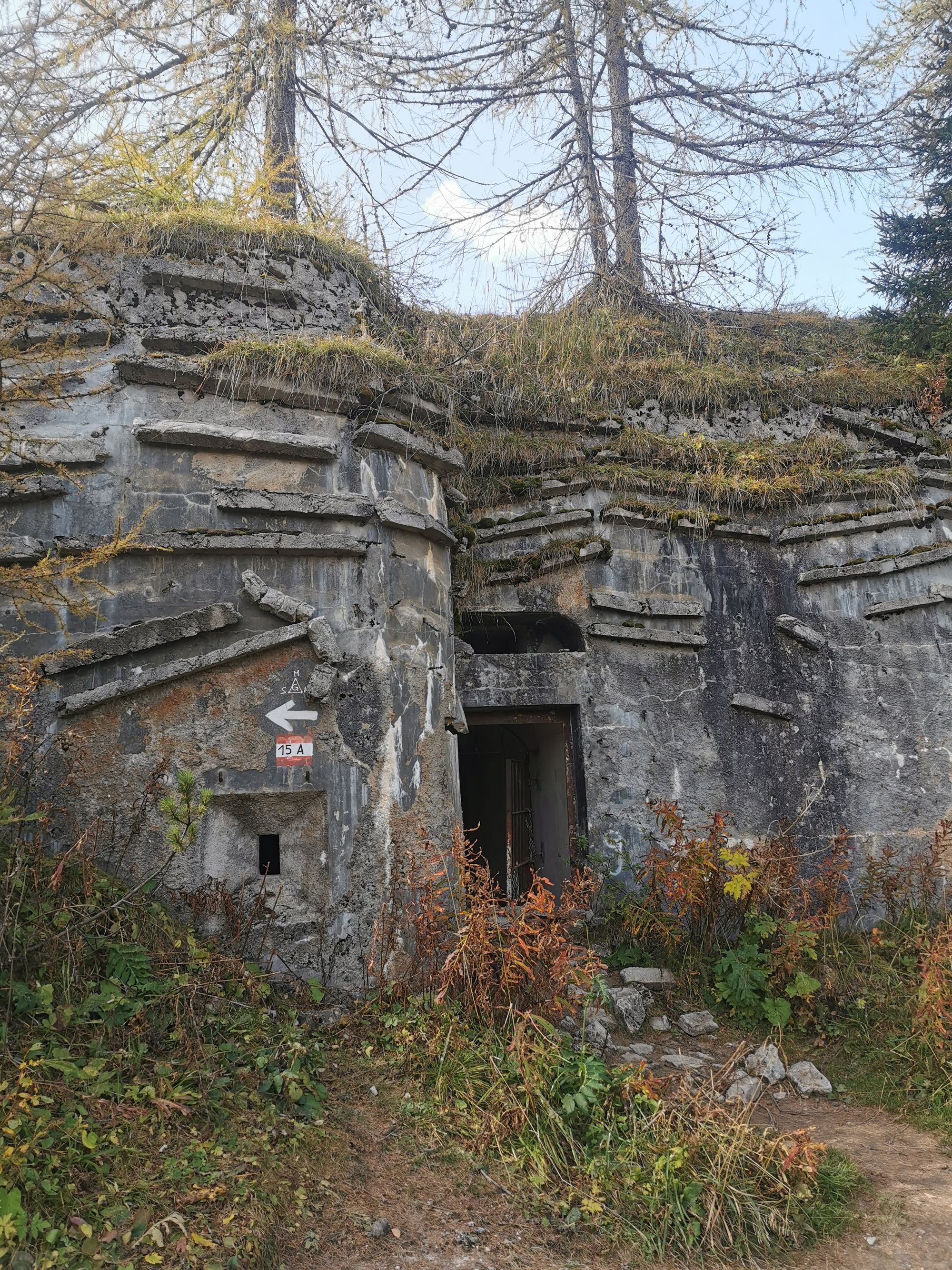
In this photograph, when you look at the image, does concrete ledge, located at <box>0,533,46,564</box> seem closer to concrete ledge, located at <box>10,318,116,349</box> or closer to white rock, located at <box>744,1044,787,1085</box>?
concrete ledge, located at <box>10,318,116,349</box>

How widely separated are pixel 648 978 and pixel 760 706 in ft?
8.55

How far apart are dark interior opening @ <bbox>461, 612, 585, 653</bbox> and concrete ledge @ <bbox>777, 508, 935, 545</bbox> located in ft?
7.40

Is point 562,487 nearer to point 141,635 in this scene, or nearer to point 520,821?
point 520,821

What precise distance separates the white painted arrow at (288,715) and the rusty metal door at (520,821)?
9.69 feet

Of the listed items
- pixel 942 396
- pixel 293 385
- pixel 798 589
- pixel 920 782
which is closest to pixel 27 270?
pixel 293 385

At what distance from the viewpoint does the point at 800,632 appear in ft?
A: 26.4

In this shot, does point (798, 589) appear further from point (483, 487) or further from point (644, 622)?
point (483, 487)

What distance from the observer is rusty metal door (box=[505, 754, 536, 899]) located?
8.40 meters

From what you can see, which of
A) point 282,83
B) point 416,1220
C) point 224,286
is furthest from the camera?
point 282,83

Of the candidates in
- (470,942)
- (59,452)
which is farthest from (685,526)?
(59,452)

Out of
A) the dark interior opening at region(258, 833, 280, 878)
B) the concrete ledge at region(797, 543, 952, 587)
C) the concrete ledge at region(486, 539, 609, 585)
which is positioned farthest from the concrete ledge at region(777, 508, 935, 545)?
the dark interior opening at region(258, 833, 280, 878)

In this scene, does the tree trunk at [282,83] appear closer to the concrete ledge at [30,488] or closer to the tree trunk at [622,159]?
the tree trunk at [622,159]

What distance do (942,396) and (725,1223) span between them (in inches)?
339

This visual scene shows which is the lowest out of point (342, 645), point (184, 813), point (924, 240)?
point (184, 813)
